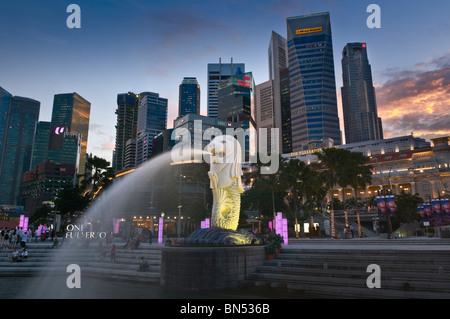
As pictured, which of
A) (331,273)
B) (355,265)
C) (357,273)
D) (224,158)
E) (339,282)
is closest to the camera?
(339,282)

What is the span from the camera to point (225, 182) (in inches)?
723

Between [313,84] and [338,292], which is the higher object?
[313,84]

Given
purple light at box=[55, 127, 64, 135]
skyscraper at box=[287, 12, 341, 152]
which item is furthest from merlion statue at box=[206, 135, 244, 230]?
purple light at box=[55, 127, 64, 135]

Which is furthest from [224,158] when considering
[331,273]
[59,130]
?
[59,130]

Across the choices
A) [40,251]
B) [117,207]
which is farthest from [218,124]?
[40,251]

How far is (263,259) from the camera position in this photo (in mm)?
17312

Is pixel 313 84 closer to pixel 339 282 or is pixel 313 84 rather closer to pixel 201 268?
pixel 339 282

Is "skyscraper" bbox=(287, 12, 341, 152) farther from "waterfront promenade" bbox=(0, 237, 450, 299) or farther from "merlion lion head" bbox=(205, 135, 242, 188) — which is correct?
"waterfront promenade" bbox=(0, 237, 450, 299)

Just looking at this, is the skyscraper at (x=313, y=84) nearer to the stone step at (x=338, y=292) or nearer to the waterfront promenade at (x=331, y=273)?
the waterfront promenade at (x=331, y=273)

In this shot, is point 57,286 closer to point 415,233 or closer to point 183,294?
point 183,294

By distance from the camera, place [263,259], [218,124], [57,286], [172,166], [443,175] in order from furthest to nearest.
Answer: [218,124]
[443,175]
[172,166]
[263,259]
[57,286]

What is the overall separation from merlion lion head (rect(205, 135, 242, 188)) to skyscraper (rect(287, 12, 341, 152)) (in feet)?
496

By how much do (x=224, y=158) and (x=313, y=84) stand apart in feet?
531
